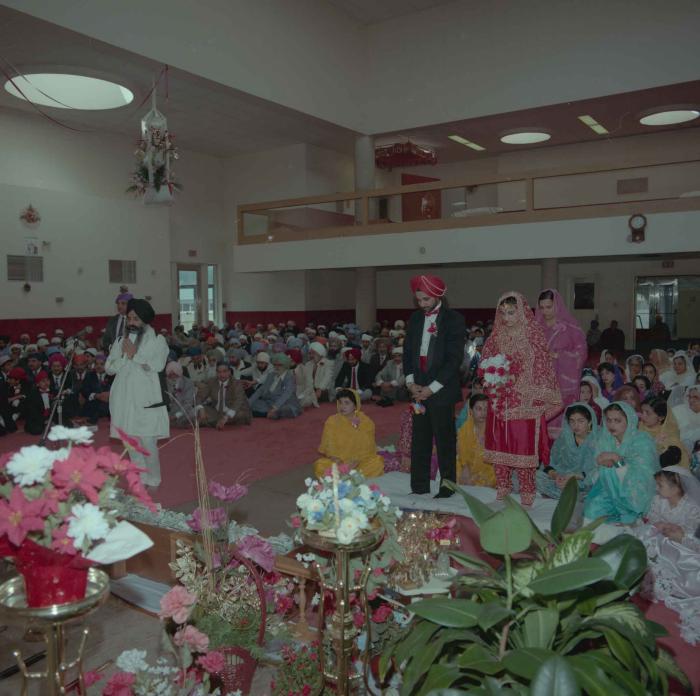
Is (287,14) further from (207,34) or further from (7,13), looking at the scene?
(7,13)

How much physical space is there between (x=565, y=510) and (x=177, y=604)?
122cm

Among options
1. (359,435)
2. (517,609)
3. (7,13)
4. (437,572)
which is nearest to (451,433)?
(359,435)

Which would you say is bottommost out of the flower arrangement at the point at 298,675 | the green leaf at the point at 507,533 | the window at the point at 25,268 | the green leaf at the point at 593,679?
the flower arrangement at the point at 298,675

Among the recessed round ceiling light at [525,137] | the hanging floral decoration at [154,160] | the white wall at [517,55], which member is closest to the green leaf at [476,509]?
the hanging floral decoration at [154,160]

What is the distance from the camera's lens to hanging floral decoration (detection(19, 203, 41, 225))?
11.8 meters

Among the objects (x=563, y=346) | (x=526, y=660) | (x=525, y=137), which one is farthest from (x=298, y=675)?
(x=525, y=137)

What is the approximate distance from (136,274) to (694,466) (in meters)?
11.9

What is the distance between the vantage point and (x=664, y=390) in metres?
6.46

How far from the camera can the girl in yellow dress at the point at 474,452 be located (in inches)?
195

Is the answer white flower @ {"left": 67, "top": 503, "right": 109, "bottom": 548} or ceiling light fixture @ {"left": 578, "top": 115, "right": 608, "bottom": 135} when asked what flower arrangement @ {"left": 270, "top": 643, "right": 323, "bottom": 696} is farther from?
ceiling light fixture @ {"left": 578, "top": 115, "right": 608, "bottom": 135}

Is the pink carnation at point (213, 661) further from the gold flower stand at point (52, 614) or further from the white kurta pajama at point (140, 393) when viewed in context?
the white kurta pajama at point (140, 393)

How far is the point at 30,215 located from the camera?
465 inches

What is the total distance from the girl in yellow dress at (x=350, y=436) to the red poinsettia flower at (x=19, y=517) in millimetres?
3661

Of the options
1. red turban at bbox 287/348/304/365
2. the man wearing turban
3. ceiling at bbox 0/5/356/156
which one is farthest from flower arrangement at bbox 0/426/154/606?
red turban at bbox 287/348/304/365
